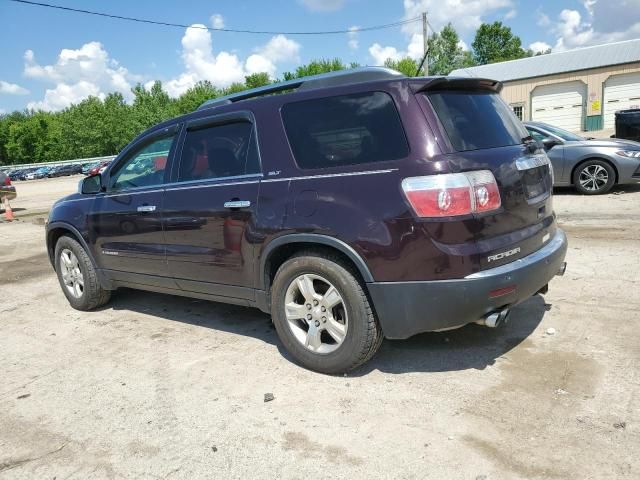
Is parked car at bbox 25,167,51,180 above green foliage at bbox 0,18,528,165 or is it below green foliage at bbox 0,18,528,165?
below

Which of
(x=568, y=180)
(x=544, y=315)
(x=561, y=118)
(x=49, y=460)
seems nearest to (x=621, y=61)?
(x=561, y=118)

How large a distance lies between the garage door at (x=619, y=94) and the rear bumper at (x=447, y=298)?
3930 cm

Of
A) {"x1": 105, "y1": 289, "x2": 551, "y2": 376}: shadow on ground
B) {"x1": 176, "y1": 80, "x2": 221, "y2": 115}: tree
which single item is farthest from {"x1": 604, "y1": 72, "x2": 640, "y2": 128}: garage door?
{"x1": 176, "y1": 80, "x2": 221, "y2": 115}: tree

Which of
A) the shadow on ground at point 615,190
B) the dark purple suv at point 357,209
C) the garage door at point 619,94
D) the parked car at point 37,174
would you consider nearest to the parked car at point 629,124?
the shadow on ground at point 615,190

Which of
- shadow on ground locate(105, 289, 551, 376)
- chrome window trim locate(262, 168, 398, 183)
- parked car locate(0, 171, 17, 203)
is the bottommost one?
shadow on ground locate(105, 289, 551, 376)

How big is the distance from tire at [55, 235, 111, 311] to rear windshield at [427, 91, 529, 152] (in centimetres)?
389

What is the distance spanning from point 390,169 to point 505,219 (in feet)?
2.53

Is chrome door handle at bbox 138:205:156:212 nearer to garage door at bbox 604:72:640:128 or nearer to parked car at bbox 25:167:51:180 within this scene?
garage door at bbox 604:72:640:128

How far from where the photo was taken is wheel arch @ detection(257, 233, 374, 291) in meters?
3.26

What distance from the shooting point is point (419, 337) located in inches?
163

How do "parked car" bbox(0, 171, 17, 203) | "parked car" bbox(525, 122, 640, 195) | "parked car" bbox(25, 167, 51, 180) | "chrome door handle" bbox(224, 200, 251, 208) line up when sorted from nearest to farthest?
"chrome door handle" bbox(224, 200, 251, 208), "parked car" bbox(525, 122, 640, 195), "parked car" bbox(0, 171, 17, 203), "parked car" bbox(25, 167, 51, 180)

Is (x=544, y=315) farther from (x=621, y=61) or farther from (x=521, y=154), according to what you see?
(x=621, y=61)

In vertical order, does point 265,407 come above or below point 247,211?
below

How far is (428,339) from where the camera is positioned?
13.4ft
